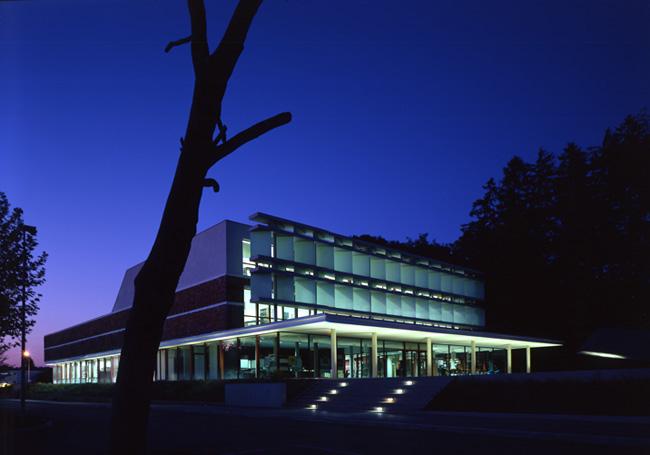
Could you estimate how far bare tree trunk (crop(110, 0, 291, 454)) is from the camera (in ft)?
24.7

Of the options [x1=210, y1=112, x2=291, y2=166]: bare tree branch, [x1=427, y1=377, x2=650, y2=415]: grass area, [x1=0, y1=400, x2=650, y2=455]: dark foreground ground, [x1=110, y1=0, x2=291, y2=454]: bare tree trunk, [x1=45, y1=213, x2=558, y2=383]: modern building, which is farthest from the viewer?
[x1=45, y1=213, x2=558, y2=383]: modern building

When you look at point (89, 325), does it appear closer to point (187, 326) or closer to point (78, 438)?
point (187, 326)

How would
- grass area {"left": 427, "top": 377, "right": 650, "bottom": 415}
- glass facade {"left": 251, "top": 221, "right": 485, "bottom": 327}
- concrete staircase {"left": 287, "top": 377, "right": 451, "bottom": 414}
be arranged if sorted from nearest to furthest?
grass area {"left": 427, "top": 377, "right": 650, "bottom": 415} < concrete staircase {"left": 287, "top": 377, "right": 451, "bottom": 414} < glass facade {"left": 251, "top": 221, "right": 485, "bottom": 327}

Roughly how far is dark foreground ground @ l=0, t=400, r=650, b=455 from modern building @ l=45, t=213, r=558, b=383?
390 inches

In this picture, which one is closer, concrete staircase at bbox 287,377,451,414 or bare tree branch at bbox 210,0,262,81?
bare tree branch at bbox 210,0,262,81

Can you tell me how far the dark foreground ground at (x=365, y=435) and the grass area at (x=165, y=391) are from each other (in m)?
10.4

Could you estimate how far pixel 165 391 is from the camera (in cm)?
3894

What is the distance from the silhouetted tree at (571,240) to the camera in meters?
47.1

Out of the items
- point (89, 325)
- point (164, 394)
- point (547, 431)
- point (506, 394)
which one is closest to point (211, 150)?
point (547, 431)

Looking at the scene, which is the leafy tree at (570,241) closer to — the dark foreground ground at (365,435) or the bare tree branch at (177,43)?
the dark foreground ground at (365,435)

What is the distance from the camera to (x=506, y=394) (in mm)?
23656

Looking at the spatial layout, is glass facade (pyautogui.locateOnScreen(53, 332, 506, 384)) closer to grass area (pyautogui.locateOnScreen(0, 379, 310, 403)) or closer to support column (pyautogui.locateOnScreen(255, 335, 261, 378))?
support column (pyautogui.locateOnScreen(255, 335, 261, 378))

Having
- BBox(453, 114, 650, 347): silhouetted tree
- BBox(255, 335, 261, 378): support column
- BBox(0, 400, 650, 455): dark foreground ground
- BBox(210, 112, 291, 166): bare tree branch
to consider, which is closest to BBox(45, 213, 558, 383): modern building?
BBox(255, 335, 261, 378): support column

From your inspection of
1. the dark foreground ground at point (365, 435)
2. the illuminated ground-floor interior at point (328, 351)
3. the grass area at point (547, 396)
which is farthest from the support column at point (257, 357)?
the grass area at point (547, 396)
